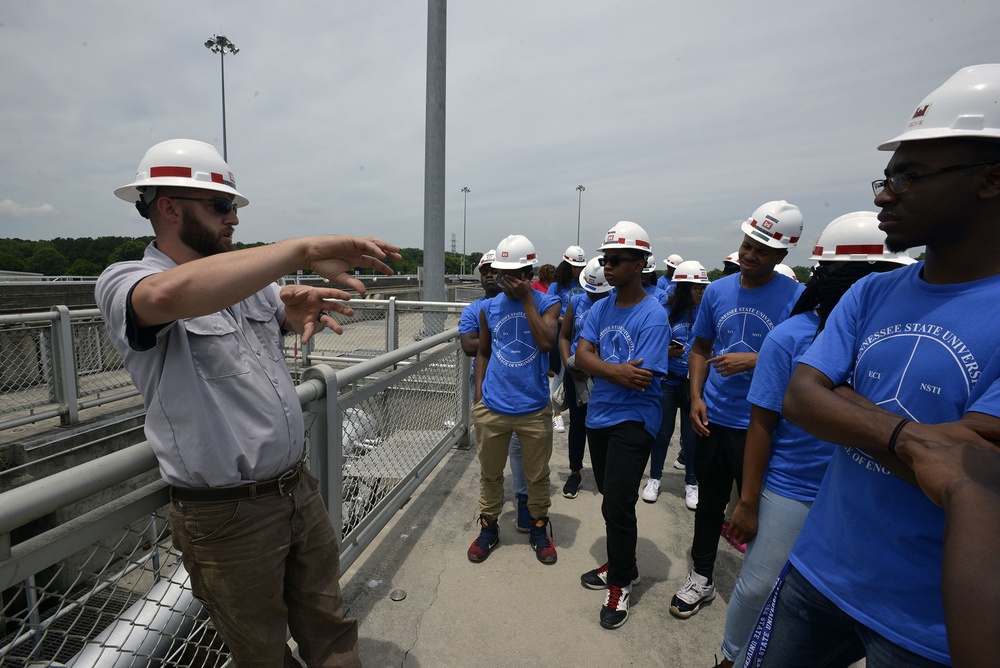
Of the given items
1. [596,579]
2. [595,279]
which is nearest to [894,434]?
[596,579]

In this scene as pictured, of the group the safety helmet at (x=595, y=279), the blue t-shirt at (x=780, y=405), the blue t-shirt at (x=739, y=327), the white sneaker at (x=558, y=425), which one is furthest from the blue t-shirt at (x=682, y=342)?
the blue t-shirt at (x=780, y=405)

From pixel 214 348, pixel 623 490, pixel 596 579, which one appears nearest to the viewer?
pixel 214 348

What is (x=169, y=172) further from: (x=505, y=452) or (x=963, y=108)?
(x=505, y=452)

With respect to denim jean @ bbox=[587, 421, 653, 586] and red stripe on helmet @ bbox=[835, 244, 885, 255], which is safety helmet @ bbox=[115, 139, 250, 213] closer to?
denim jean @ bbox=[587, 421, 653, 586]

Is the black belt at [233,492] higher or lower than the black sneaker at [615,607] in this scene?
higher

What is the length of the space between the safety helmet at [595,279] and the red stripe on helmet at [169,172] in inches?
154

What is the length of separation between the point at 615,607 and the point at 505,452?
119 centimetres

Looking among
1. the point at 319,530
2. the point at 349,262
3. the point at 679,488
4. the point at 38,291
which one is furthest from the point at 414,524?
the point at 38,291

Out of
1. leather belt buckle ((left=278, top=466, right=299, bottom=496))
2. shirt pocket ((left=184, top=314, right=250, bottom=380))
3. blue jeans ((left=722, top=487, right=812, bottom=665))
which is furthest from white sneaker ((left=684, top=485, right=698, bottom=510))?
shirt pocket ((left=184, top=314, right=250, bottom=380))

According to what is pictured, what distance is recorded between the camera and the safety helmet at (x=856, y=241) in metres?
2.17

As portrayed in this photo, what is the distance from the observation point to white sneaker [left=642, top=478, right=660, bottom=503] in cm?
436

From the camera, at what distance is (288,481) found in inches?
71.3

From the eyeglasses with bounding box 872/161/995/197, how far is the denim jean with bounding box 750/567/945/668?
1.12 meters

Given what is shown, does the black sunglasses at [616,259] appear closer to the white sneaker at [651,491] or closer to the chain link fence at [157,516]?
the chain link fence at [157,516]
